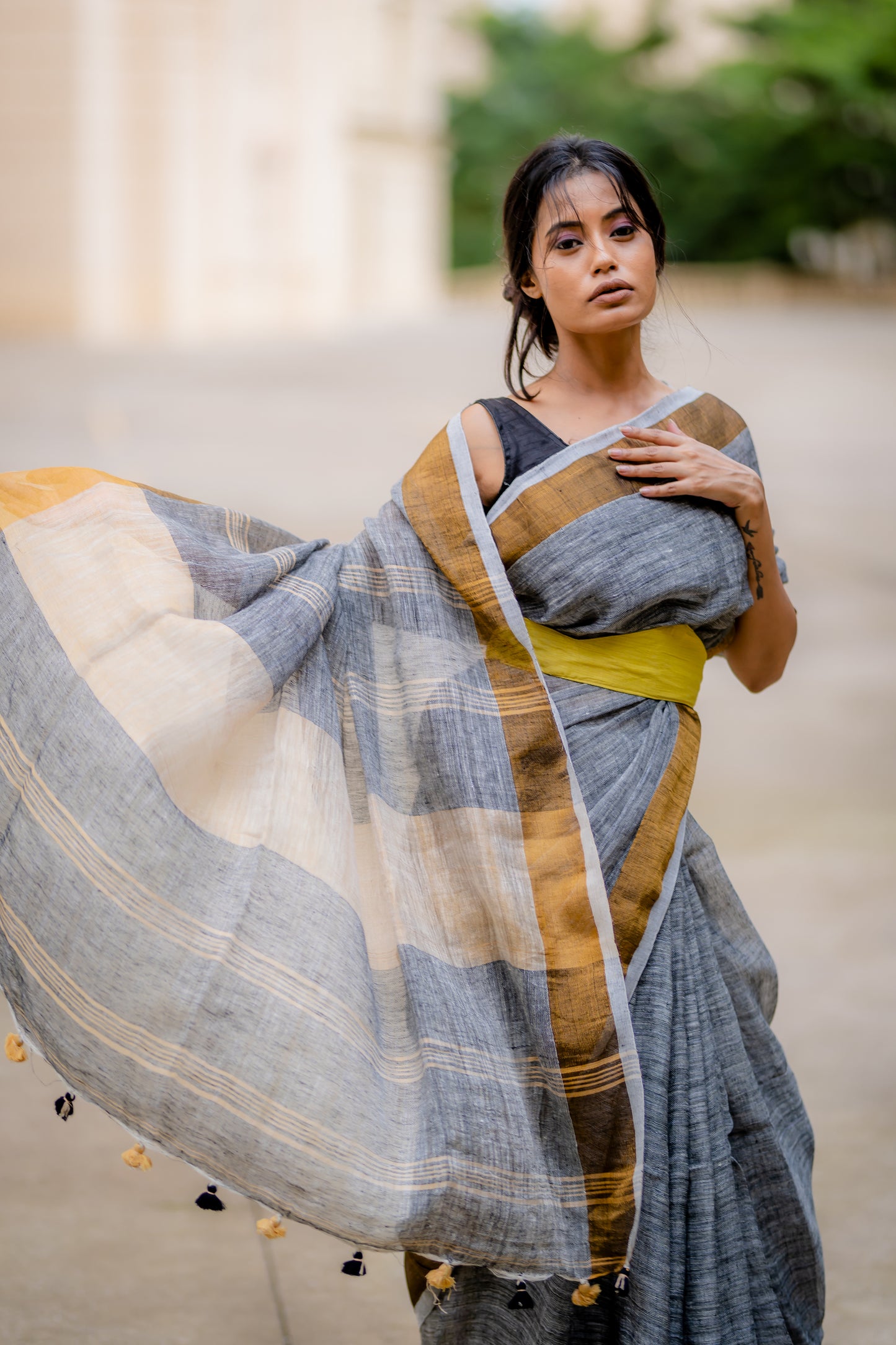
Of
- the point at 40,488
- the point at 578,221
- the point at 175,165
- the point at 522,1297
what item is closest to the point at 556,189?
the point at 578,221

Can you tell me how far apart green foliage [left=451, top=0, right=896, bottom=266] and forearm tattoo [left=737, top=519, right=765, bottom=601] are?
22520 mm

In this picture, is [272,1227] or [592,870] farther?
[592,870]

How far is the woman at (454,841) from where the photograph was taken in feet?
4.96

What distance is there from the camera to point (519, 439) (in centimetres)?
171

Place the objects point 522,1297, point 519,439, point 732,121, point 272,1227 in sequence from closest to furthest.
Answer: point 272,1227
point 522,1297
point 519,439
point 732,121

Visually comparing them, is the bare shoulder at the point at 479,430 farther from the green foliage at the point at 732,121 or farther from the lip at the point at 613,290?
the green foliage at the point at 732,121

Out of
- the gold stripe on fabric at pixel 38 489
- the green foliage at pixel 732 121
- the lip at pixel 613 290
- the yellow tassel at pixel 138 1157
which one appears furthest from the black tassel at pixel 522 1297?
the green foliage at pixel 732 121

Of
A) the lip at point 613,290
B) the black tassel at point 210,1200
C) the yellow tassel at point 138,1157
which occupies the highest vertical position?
the lip at point 613,290

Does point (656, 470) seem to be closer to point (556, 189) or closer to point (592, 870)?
point (556, 189)

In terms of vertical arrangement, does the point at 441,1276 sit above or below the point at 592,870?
below

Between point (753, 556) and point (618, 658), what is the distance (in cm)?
22

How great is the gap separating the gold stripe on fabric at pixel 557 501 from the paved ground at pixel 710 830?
0.32 meters

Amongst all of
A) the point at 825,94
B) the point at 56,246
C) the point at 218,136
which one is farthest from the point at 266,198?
the point at 825,94

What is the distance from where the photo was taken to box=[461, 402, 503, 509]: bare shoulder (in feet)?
5.56
